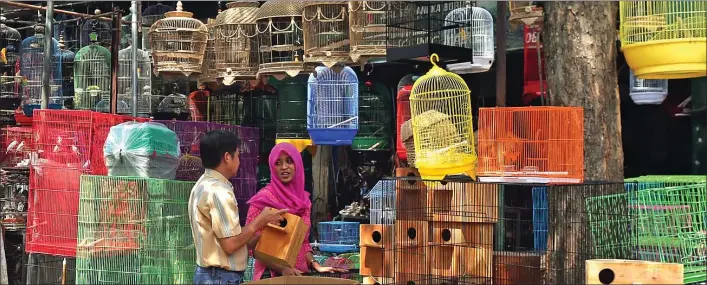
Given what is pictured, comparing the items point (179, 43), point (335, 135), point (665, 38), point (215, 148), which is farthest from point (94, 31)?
point (665, 38)

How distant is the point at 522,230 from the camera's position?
8.06 meters

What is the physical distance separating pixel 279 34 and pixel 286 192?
2579 mm

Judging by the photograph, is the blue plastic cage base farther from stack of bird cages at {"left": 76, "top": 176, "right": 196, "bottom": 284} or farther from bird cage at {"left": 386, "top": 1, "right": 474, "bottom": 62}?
stack of bird cages at {"left": 76, "top": 176, "right": 196, "bottom": 284}

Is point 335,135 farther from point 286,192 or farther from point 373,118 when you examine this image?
point 286,192

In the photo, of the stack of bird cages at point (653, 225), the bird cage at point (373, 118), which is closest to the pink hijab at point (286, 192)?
the stack of bird cages at point (653, 225)

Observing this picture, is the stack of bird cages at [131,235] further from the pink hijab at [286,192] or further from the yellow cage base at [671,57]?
the yellow cage base at [671,57]

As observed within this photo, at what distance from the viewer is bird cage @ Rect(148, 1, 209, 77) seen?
8180 millimetres

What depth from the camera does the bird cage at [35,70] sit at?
426 inches

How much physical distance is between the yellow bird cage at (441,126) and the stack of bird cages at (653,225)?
3.24 ft

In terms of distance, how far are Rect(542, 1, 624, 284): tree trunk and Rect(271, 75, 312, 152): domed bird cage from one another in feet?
15.3

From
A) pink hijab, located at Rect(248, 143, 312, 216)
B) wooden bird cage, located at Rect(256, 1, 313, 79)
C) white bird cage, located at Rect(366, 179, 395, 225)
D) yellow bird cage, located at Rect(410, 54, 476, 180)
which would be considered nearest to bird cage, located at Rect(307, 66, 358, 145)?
white bird cage, located at Rect(366, 179, 395, 225)

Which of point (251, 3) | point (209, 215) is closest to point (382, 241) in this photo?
point (209, 215)

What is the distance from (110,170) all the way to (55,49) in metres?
4.44

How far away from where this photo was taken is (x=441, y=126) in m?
6.22
